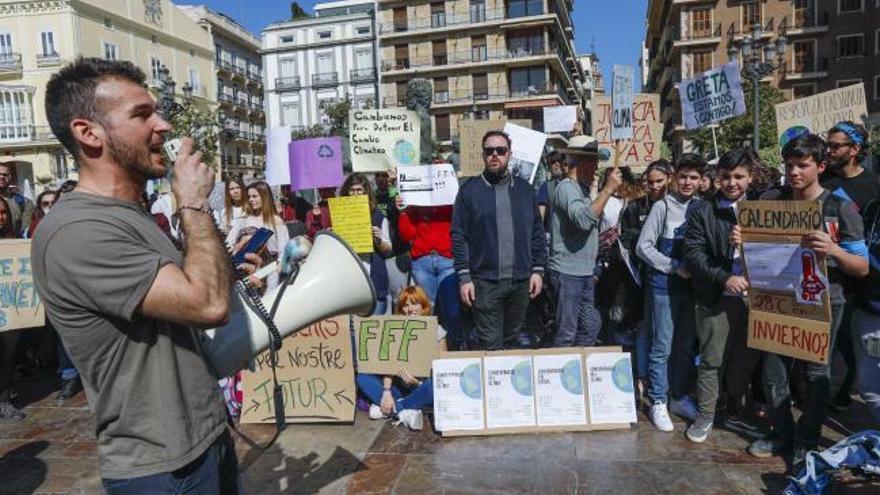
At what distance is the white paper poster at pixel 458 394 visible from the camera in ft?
13.9

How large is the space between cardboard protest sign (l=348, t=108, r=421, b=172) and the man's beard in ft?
14.3

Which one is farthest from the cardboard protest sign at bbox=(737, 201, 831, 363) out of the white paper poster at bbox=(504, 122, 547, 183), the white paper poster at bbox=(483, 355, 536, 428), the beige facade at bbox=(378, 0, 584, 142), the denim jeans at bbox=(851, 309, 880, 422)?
the beige facade at bbox=(378, 0, 584, 142)

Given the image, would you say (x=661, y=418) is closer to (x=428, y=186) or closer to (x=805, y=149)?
(x=805, y=149)

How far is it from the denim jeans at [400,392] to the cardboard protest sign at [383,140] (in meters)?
2.20

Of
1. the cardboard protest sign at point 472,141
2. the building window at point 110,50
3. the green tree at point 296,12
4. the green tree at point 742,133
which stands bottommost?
the cardboard protest sign at point 472,141

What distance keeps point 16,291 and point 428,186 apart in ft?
11.5

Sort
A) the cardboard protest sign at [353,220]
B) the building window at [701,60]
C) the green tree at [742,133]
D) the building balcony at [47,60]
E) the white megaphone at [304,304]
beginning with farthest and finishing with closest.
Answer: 1. the building window at [701,60]
2. the building balcony at [47,60]
3. the green tree at [742,133]
4. the cardboard protest sign at [353,220]
5. the white megaphone at [304,304]

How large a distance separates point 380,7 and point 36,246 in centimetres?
5956

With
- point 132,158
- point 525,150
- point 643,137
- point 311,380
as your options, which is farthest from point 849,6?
point 132,158

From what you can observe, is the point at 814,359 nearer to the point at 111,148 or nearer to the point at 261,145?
the point at 111,148

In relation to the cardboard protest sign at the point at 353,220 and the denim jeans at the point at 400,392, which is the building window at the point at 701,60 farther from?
the denim jeans at the point at 400,392

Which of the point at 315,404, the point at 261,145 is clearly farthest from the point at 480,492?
the point at 261,145

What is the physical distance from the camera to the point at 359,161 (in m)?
6.05

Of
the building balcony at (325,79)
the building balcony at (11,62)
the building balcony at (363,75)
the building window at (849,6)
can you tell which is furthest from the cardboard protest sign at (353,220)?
the building balcony at (325,79)
